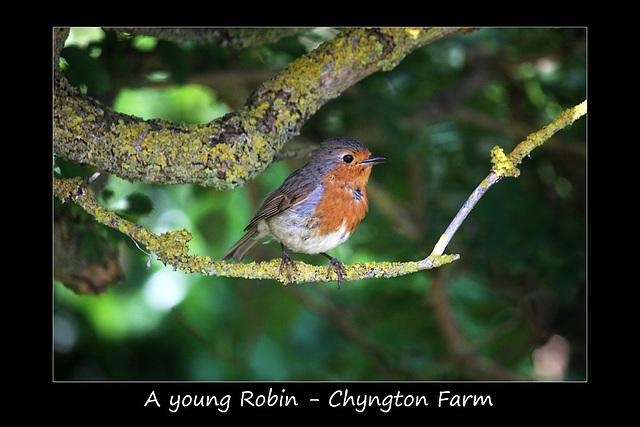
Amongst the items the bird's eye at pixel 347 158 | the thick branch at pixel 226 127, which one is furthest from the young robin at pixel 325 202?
the thick branch at pixel 226 127

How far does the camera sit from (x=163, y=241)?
179cm

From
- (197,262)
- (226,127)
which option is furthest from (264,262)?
(226,127)

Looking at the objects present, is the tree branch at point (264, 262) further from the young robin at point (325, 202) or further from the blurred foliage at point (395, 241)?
the blurred foliage at point (395, 241)

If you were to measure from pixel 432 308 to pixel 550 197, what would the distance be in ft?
2.98

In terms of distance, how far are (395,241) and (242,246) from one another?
1086 millimetres

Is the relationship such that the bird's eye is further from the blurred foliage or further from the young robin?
the blurred foliage

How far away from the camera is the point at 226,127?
6.68 ft

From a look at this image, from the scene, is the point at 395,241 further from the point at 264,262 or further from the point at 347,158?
the point at 264,262

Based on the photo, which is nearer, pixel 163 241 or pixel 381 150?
pixel 163 241

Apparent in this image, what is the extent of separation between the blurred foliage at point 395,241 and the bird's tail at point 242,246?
408 millimetres
